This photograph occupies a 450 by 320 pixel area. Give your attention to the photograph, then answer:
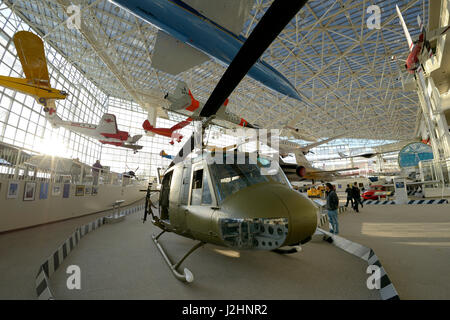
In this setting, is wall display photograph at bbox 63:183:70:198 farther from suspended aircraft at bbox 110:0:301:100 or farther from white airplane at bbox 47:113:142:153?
white airplane at bbox 47:113:142:153

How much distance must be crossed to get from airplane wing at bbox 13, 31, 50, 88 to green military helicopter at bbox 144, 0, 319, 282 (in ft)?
44.9

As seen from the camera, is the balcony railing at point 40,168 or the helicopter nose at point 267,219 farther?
the balcony railing at point 40,168

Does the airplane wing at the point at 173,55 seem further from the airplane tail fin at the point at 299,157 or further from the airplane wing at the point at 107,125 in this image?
the airplane wing at the point at 107,125

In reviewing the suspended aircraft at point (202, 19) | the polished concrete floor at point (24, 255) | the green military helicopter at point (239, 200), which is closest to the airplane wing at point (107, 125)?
the polished concrete floor at point (24, 255)

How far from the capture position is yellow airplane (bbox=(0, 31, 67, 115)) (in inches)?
428

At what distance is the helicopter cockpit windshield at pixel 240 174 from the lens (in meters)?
3.14

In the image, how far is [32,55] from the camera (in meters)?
11.6

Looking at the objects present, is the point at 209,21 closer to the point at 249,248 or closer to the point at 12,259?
the point at 249,248

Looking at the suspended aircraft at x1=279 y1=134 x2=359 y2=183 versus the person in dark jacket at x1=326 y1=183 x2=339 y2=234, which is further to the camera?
the suspended aircraft at x1=279 y1=134 x2=359 y2=183

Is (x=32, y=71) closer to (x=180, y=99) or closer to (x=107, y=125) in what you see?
(x=107, y=125)

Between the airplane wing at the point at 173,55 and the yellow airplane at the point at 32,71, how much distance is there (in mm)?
12357

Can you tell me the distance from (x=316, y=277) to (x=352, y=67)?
87.8 feet

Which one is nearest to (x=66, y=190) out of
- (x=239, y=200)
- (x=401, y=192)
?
(x=239, y=200)

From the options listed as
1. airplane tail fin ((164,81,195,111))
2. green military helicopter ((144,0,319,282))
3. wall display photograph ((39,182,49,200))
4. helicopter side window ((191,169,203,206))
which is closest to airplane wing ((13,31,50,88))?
wall display photograph ((39,182,49,200))
